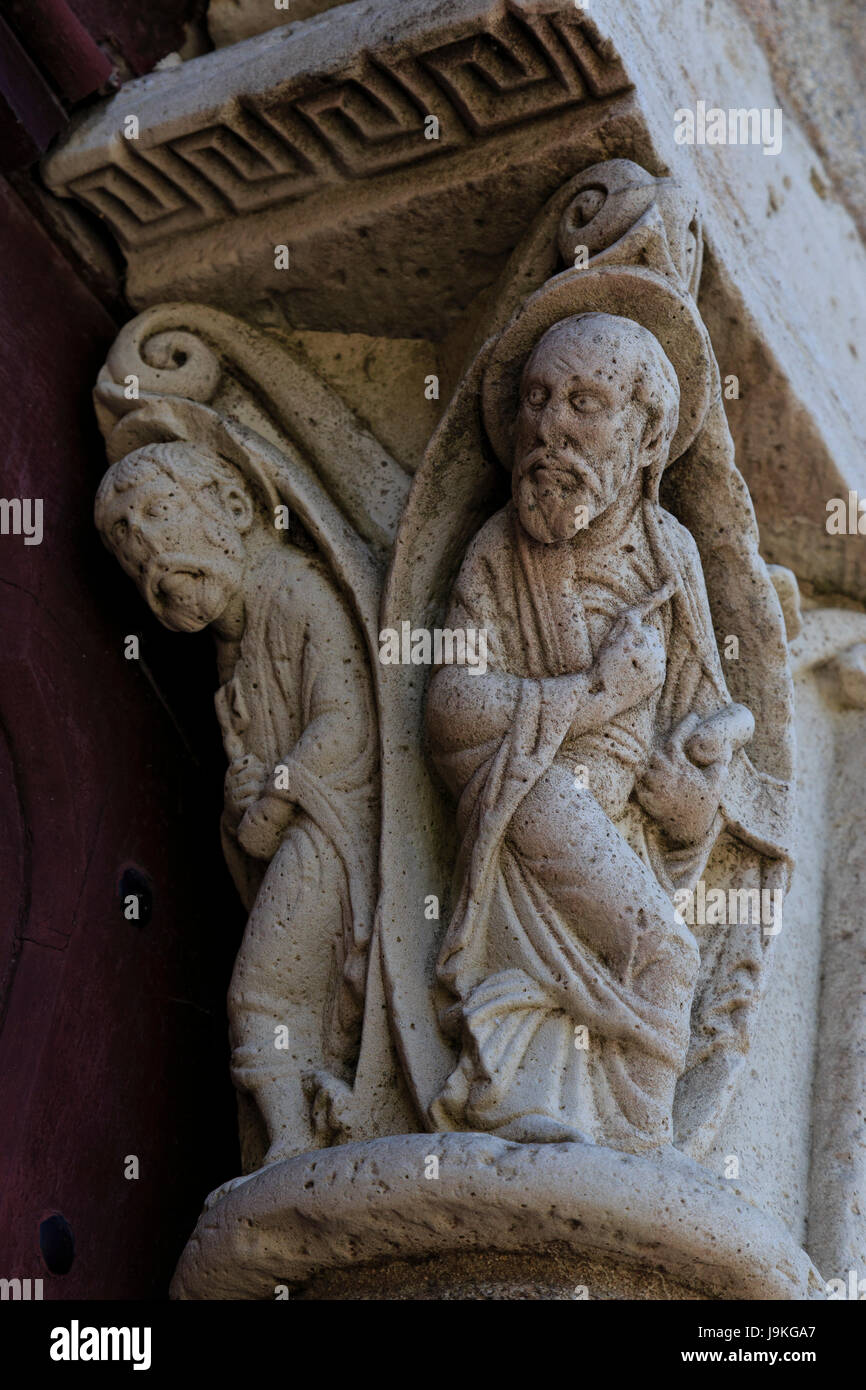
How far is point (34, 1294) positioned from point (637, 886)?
3.23 ft

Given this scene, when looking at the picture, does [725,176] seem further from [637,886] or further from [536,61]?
[637,886]

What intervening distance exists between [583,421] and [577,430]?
2 cm

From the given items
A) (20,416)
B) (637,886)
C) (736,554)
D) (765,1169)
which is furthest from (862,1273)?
(20,416)

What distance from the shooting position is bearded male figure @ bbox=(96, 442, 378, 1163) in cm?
263

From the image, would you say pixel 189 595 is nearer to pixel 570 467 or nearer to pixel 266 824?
pixel 266 824

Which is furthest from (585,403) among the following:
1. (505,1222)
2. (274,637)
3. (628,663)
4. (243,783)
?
(505,1222)

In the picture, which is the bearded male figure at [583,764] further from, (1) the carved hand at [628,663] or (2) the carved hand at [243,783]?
(2) the carved hand at [243,783]

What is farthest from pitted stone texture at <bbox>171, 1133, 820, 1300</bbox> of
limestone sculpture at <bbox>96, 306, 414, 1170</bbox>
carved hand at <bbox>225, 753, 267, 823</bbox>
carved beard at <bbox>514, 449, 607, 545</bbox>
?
carved beard at <bbox>514, 449, 607, 545</bbox>

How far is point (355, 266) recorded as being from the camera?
3.04m

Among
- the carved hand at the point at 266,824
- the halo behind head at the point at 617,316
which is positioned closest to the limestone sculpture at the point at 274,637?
the carved hand at the point at 266,824

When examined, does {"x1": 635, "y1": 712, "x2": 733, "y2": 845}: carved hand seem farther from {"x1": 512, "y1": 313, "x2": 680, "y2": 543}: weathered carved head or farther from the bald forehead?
the bald forehead

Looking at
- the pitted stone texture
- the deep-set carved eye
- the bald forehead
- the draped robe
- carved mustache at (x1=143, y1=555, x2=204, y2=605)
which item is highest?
the bald forehead

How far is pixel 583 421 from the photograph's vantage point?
2607mm

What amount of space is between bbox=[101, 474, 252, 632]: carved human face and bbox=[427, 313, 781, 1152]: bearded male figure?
412mm
